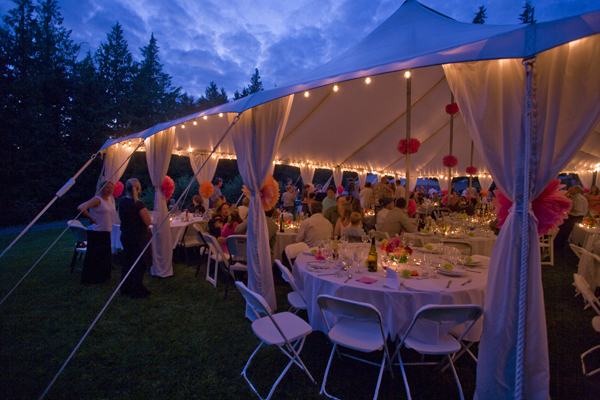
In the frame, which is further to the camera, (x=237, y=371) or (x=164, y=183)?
(x=164, y=183)

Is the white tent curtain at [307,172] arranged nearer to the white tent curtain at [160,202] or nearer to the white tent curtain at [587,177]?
the white tent curtain at [160,202]

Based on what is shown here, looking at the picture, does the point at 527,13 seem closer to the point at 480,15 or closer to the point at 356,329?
the point at 480,15

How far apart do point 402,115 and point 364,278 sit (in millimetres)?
7125

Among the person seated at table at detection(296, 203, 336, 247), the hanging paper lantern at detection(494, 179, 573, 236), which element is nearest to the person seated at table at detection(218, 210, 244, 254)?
the person seated at table at detection(296, 203, 336, 247)

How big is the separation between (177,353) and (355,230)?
2605 millimetres

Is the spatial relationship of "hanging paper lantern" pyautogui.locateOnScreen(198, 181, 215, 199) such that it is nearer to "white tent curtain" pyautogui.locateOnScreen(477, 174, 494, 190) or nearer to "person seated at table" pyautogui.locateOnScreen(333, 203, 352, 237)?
"person seated at table" pyautogui.locateOnScreen(333, 203, 352, 237)

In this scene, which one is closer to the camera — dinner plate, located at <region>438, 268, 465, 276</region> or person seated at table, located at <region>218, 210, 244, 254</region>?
dinner plate, located at <region>438, 268, 465, 276</region>

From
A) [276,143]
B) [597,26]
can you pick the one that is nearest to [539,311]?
[597,26]

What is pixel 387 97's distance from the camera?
22.3 feet

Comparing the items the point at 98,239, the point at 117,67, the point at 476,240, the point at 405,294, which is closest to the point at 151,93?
the point at 117,67

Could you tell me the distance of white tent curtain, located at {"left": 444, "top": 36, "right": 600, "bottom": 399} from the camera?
181cm

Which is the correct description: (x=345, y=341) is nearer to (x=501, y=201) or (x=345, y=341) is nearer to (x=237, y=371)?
(x=237, y=371)

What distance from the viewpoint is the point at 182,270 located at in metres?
5.70

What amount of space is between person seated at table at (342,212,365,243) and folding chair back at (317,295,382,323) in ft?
6.32
